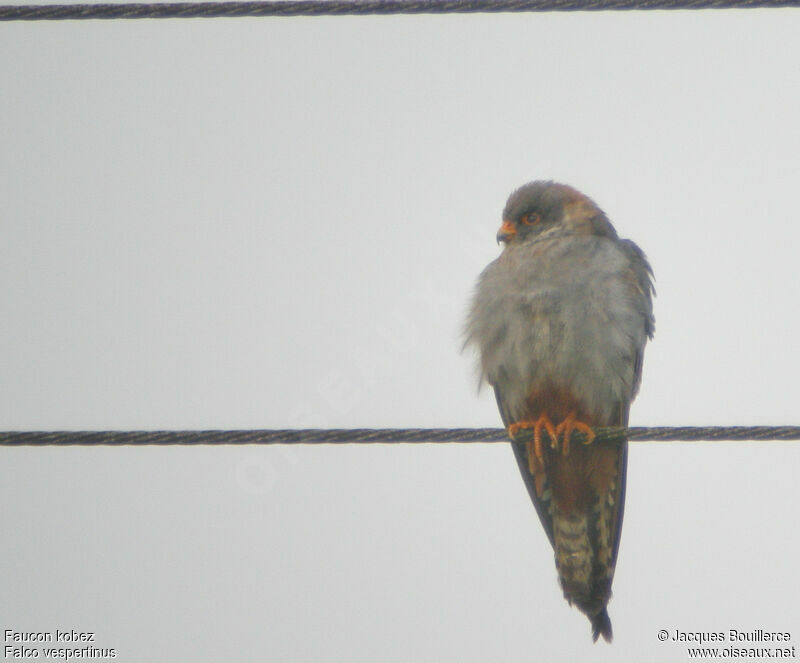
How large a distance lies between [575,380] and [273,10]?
241 cm

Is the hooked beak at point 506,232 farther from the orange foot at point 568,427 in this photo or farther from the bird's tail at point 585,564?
the bird's tail at point 585,564

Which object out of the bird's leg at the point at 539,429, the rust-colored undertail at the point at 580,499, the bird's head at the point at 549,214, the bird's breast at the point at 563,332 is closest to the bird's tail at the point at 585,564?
the rust-colored undertail at the point at 580,499

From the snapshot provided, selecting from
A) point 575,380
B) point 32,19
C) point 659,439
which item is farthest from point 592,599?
point 32,19

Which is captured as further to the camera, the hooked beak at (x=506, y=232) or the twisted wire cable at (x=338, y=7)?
the hooked beak at (x=506, y=232)

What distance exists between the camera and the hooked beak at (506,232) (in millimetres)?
6039

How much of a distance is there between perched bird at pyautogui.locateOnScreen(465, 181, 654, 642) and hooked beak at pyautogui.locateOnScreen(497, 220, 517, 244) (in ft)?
0.90

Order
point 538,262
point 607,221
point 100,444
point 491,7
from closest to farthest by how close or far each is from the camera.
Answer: point 100,444
point 491,7
point 538,262
point 607,221

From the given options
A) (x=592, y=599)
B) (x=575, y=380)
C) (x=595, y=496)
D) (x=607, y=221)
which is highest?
(x=607, y=221)

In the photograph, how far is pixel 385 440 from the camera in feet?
11.4

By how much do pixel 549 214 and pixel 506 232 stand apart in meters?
0.27

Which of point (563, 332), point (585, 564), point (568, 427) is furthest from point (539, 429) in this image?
point (585, 564)

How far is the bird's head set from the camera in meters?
5.91

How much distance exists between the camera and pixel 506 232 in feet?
19.9

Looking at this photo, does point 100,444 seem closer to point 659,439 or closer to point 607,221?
point 659,439
